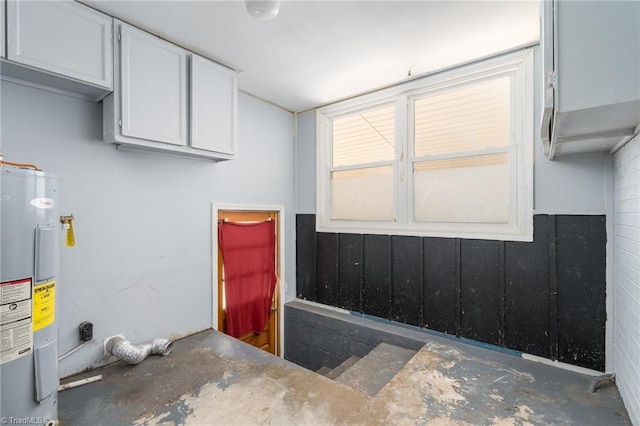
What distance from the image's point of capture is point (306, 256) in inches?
140

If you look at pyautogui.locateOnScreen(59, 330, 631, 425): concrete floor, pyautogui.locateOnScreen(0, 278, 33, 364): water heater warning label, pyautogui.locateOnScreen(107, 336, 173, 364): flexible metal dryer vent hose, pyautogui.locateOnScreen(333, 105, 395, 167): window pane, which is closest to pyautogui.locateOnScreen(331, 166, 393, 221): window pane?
pyautogui.locateOnScreen(333, 105, 395, 167): window pane

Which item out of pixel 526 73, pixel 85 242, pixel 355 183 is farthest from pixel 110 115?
pixel 526 73

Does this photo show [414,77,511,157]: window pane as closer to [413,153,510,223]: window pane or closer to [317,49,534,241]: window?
[317,49,534,241]: window

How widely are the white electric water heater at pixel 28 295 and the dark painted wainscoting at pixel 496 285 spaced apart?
238 cm

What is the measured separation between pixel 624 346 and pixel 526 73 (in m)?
1.89

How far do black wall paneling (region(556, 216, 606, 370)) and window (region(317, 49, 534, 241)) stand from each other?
10.3 inches

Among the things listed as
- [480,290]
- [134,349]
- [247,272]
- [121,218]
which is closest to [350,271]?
[247,272]

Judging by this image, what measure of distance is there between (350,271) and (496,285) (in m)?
1.36

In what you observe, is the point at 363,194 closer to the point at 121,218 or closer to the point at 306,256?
the point at 306,256

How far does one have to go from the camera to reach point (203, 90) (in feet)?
7.71

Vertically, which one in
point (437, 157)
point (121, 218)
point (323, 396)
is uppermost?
point (437, 157)

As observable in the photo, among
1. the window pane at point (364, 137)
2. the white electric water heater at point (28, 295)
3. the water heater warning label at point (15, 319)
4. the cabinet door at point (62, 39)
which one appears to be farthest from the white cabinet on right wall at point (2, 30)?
the window pane at point (364, 137)

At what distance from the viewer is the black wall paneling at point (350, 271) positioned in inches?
124

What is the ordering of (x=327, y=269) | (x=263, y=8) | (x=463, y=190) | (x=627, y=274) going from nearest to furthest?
(x=627, y=274), (x=263, y=8), (x=463, y=190), (x=327, y=269)
